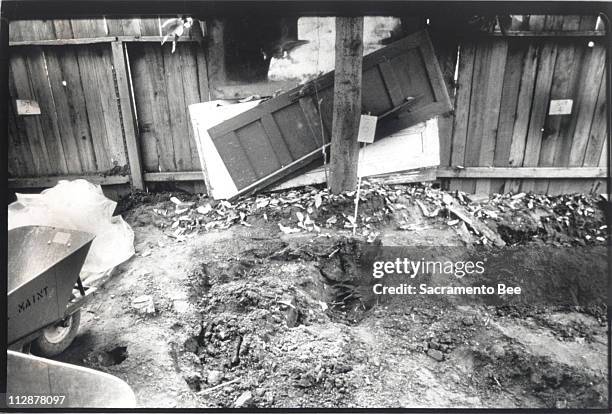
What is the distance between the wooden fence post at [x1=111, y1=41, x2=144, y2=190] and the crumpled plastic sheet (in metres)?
0.47

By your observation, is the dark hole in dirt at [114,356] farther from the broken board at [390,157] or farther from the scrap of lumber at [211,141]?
the broken board at [390,157]

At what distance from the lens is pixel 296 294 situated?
7.32 ft

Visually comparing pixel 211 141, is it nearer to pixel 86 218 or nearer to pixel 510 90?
pixel 86 218

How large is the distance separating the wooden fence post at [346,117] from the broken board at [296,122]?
0.12m

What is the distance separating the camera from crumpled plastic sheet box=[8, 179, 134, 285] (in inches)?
80.3

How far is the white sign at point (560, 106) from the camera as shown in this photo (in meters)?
2.38

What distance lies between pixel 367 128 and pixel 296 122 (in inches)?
19.2

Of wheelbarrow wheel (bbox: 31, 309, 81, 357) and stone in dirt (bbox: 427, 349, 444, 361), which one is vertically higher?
wheelbarrow wheel (bbox: 31, 309, 81, 357)

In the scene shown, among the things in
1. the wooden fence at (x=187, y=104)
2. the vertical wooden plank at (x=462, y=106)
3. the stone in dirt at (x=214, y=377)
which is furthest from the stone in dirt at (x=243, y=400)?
the vertical wooden plank at (x=462, y=106)

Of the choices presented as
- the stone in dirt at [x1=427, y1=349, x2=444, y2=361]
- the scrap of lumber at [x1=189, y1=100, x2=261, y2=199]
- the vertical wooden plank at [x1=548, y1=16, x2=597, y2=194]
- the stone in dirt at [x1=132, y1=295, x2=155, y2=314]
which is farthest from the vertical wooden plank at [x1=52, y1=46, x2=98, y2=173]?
the vertical wooden plank at [x1=548, y1=16, x2=597, y2=194]

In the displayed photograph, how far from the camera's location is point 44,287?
191cm

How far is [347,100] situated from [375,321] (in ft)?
4.52

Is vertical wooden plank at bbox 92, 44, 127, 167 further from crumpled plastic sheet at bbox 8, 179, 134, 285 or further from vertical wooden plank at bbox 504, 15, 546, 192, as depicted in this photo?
vertical wooden plank at bbox 504, 15, 546, 192

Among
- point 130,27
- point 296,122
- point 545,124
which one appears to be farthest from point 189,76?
point 545,124
